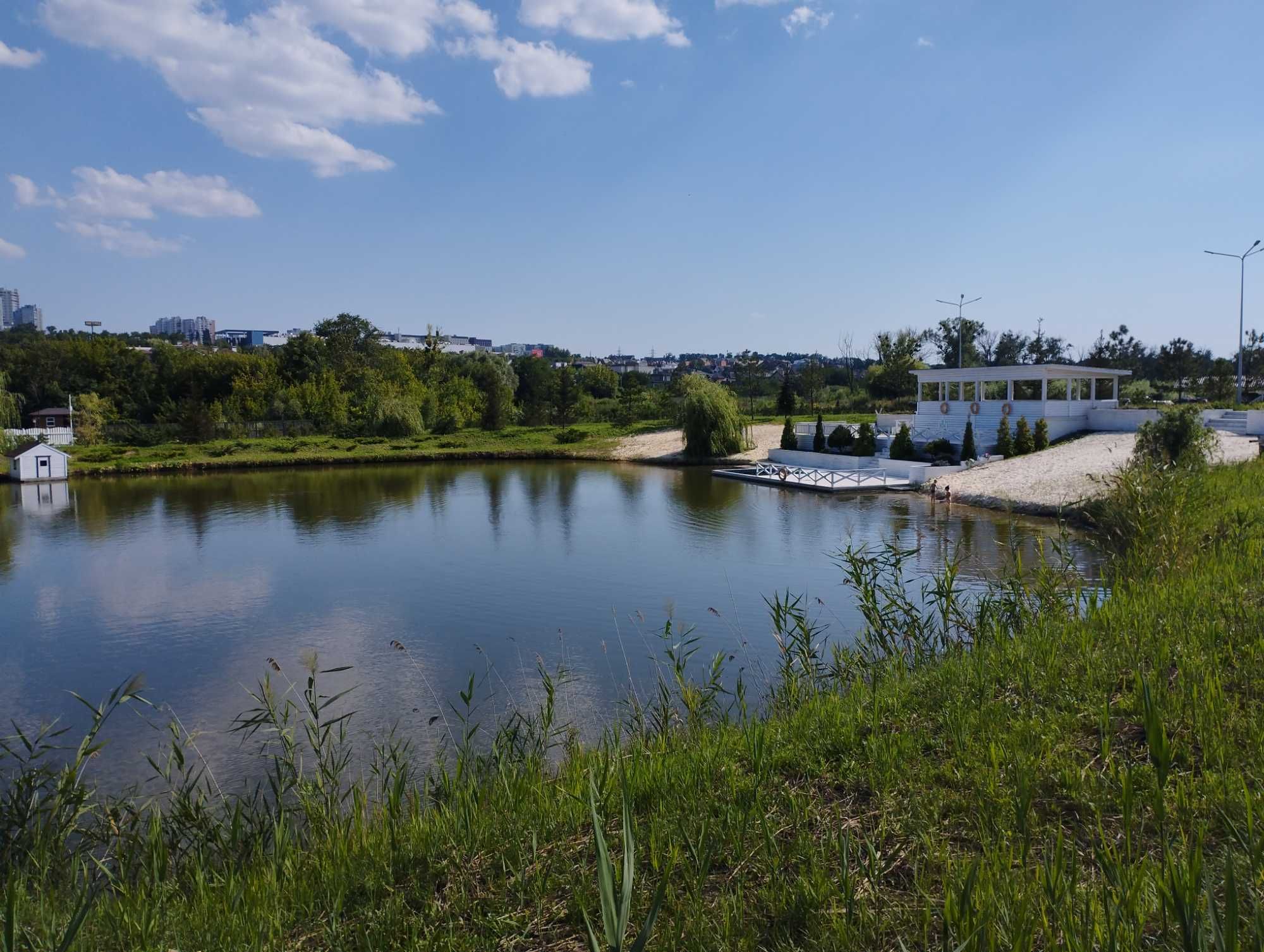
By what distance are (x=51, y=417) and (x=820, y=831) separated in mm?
56271

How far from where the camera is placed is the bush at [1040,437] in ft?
84.1

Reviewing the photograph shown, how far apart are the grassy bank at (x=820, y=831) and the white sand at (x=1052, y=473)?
1490 centimetres

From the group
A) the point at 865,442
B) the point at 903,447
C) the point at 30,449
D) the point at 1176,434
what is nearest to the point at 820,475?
the point at 903,447

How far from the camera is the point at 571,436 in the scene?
4003 cm

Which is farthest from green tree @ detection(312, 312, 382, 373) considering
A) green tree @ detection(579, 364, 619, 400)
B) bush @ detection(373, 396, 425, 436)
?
green tree @ detection(579, 364, 619, 400)

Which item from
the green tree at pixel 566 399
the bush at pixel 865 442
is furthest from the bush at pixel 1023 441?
the green tree at pixel 566 399

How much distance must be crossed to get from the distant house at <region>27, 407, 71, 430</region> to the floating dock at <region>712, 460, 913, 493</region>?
39950 mm

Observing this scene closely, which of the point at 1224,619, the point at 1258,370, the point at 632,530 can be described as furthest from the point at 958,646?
the point at 1258,370

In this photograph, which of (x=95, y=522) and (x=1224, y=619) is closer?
(x=1224, y=619)

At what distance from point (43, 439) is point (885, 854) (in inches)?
1668

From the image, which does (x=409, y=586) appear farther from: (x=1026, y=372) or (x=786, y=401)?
(x=786, y=401)

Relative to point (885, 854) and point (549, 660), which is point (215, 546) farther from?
point (885, 854)

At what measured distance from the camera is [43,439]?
35938 mm

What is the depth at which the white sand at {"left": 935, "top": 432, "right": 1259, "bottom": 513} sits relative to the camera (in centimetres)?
1909
